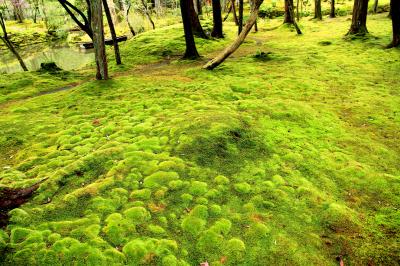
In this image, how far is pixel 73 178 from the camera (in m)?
6.36

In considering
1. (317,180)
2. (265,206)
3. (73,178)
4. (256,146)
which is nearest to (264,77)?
(256,146)

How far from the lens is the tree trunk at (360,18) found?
19.0m

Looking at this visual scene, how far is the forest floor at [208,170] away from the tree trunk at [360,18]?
24.8 feet

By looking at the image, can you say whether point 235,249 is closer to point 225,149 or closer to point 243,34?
point 225,149

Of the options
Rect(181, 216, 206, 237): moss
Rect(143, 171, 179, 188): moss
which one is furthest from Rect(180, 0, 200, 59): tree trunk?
Rect(181, 216, 206, 237): moss

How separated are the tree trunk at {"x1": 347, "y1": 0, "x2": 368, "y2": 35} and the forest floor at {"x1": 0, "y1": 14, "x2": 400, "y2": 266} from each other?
24.8 ft

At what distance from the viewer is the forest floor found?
189 inches

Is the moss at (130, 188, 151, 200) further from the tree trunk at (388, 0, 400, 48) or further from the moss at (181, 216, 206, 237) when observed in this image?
the tree trunk at (388, 0, 400, 48)

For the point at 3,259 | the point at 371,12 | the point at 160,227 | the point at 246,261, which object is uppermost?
the point at 371,12

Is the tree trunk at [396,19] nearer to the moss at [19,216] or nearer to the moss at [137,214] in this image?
the moss at [137,214]

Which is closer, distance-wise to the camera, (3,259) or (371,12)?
(3,259)

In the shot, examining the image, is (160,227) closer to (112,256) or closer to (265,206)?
(112,256)

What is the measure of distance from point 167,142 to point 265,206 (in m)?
3.01

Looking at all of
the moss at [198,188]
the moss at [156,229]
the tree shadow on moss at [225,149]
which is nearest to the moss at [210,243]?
the moss at [156,229]
